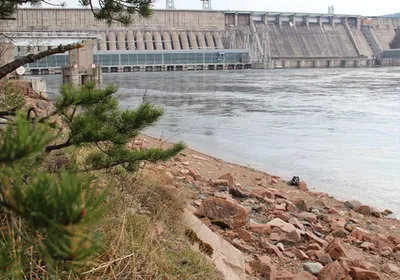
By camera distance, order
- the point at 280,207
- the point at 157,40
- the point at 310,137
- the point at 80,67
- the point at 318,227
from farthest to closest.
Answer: the point at 157,40 → the point at 80,67 → the point at 310,137 → the point at 280,207 → the point at 318,227

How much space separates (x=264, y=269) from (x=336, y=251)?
89 centimetres

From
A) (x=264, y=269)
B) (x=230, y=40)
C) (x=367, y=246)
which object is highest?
(x=230, y=40)

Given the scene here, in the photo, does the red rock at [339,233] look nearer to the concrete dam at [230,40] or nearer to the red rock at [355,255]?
the red rock at [355,255]

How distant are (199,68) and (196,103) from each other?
51.3 meters

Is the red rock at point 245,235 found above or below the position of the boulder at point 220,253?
below

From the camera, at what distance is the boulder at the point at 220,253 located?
10.9ft

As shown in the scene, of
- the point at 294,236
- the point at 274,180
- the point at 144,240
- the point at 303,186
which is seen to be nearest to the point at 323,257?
the point at 294,236

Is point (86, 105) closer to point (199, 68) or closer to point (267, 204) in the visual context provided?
point (267, 204)

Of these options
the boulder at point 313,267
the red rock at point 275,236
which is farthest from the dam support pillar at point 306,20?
the boulder at point 313,267

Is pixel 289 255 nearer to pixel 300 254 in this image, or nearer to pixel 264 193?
pixel 300 254

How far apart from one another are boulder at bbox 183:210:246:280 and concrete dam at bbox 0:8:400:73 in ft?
201

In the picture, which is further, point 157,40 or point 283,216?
point 157,40

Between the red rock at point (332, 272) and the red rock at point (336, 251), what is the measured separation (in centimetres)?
47

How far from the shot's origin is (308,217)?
5.80 meters
